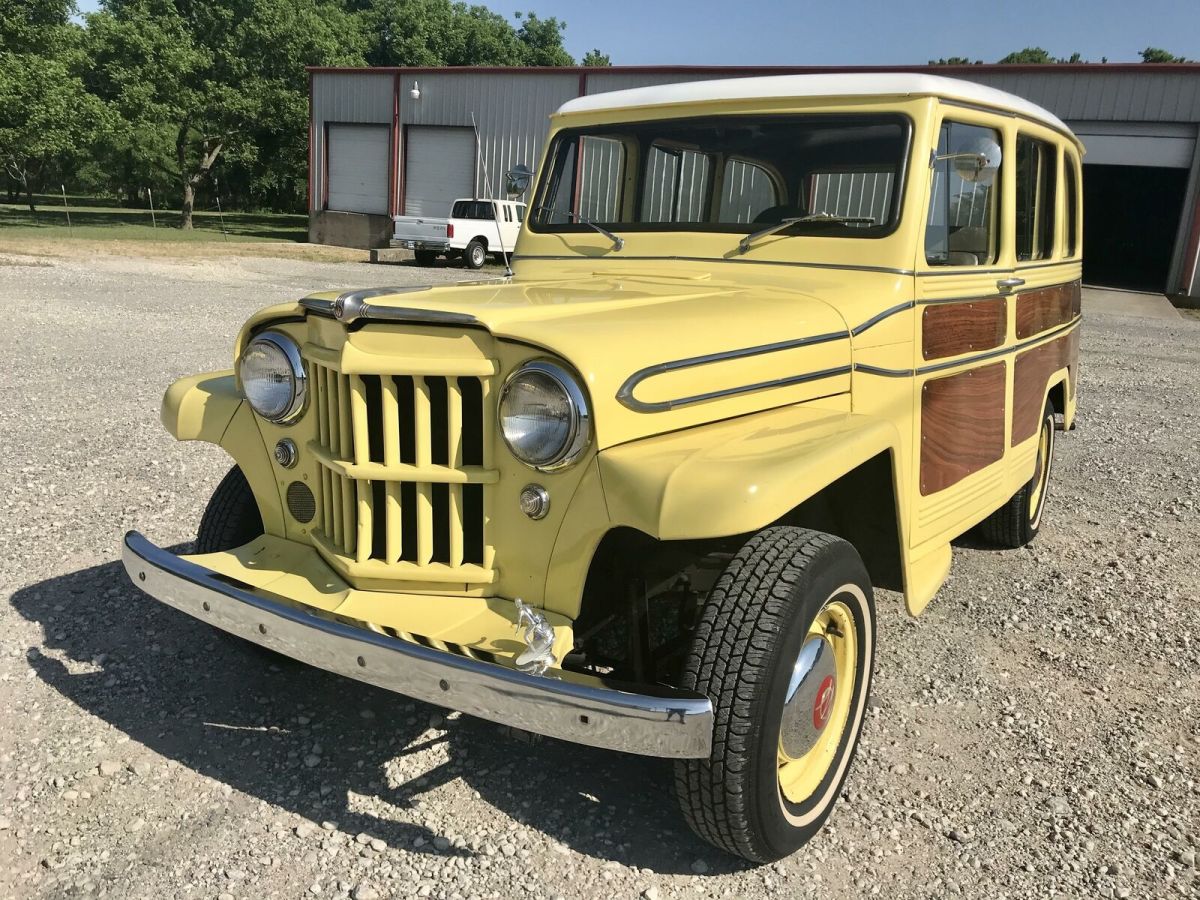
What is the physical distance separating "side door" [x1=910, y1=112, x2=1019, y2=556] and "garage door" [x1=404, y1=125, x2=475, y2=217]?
21527 mm

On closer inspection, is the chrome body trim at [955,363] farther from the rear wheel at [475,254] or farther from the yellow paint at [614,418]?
the rear wheel at [475,254]

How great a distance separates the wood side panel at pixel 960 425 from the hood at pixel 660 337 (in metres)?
0.49

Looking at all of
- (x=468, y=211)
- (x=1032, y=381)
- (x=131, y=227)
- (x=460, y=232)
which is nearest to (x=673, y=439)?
(x=1032, y=381)

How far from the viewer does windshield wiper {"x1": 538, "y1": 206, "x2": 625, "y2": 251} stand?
3.55 m

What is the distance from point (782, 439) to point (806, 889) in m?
1.10

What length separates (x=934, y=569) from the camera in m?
3.22

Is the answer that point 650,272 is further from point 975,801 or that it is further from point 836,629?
point 975,801

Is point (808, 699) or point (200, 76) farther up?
point (200, 76)

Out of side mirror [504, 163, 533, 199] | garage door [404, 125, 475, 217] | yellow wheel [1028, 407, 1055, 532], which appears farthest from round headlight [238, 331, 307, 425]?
garage door [404, 125, 475, 217]

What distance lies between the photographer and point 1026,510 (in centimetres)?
461

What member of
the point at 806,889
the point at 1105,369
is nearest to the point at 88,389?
the point at 806,889

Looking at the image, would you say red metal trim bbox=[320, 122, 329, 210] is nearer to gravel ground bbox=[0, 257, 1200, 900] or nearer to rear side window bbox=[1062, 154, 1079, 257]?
gravel ground bbox=[0, 257, 1200, 900]

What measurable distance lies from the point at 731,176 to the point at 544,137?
1720 cm

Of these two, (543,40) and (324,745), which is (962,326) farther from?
(543,40)
